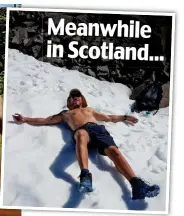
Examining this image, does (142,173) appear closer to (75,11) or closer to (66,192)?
(66,192)

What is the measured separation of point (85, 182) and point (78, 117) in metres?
0.24

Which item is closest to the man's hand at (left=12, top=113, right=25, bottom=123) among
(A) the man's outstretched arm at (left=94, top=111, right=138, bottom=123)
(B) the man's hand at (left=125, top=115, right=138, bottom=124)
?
(A) the man's outstretched arm at (left=94, top=111, right=138, bottom=123)

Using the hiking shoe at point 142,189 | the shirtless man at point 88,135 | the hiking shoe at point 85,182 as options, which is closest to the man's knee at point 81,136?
the shirtless man at point 88,135

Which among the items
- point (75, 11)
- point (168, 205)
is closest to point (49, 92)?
point (75, 11)

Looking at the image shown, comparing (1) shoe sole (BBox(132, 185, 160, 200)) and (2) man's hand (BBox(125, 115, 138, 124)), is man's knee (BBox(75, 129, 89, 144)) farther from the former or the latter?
(1) shoe sole (BBox(132, 185, 160, 200))

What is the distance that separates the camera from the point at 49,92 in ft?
6.19

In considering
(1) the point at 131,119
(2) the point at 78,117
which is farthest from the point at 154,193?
(2) the point at 78,117

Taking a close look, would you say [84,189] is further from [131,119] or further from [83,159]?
[131,119]

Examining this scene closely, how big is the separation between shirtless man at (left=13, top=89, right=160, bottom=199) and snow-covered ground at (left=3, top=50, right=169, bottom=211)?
2 cm

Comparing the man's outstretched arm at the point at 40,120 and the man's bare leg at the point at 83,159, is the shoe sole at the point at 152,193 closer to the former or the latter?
the man's bare leg at the point at 83,159

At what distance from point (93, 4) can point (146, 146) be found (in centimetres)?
57

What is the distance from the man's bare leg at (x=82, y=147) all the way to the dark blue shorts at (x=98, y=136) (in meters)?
0.01

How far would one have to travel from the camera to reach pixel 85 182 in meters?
1.84

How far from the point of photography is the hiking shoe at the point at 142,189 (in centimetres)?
185
